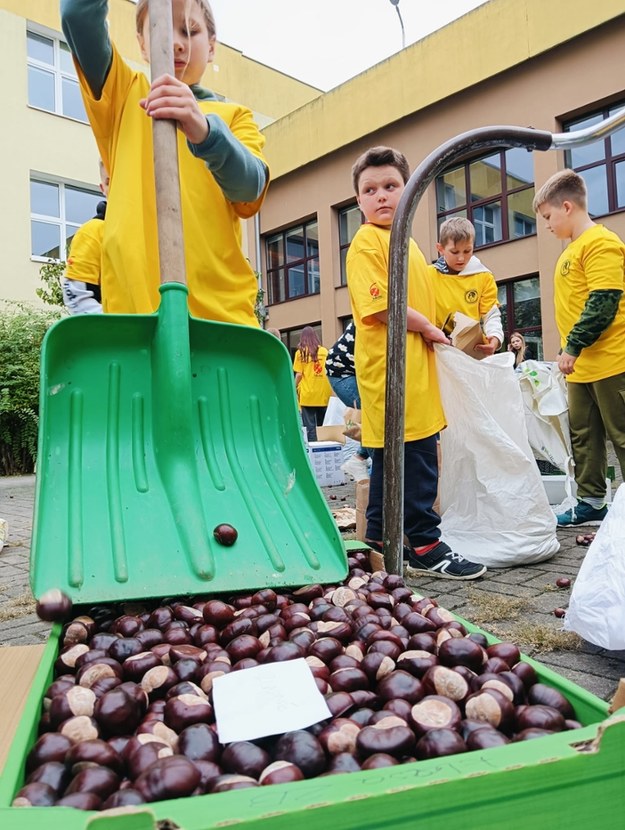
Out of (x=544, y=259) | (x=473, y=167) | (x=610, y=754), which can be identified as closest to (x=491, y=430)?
(x=610, y=754)

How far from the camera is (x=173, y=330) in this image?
183 cm

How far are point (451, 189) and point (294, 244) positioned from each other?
4.57 m

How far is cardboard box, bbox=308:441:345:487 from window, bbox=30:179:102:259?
8.81m

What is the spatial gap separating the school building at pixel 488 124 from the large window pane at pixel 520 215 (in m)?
0.02

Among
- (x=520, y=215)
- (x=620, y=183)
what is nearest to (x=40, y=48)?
A: (x=520, y=215)

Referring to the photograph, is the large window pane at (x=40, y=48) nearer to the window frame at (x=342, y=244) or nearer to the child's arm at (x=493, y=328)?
the window frame at (x=342, y=244)

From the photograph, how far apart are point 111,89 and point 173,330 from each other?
0.80m

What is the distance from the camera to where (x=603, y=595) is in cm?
166

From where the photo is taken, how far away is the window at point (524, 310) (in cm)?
1067

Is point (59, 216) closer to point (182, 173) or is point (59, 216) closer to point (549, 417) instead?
point (549, 417)

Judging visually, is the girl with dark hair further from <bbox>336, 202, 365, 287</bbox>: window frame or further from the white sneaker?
<bbox>336, 202, 365, 287</bbox>: window frame

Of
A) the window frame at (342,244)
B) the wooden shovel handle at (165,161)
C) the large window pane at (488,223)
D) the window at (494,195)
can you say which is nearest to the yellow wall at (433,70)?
the window at (494,195)

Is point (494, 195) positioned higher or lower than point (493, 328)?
higher

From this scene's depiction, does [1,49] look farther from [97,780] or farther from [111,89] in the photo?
[97,780]
